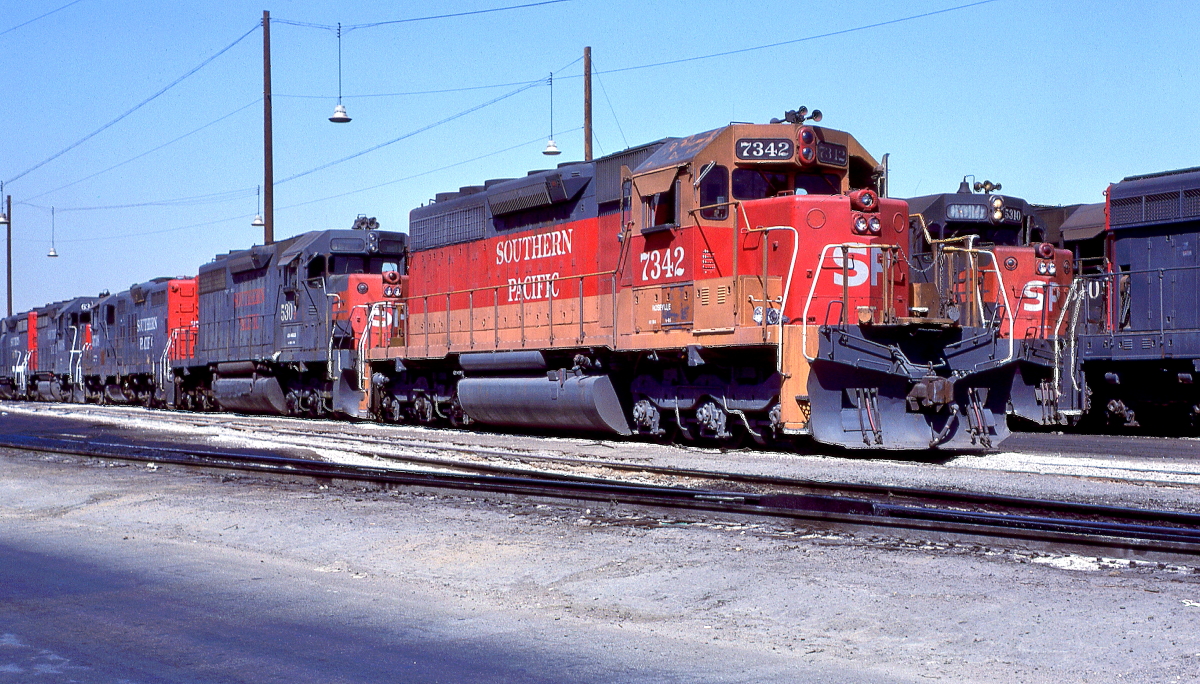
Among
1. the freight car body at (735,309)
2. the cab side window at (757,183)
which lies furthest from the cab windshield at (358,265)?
the cab side window at (757,183)

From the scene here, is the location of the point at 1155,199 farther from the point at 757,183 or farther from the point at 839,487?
the point at 839,487

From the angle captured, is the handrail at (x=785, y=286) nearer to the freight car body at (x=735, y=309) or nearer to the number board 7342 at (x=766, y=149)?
the freight car body at (x=735, y=309)

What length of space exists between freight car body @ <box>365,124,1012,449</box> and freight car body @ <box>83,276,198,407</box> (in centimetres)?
1544

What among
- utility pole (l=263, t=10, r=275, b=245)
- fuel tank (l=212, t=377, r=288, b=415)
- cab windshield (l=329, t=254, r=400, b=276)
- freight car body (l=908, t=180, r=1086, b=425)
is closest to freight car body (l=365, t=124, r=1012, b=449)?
freight car body (l=908, t=180, r=1086, b=425)

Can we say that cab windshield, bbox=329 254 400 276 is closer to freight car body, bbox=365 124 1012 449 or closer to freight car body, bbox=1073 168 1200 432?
freight car body, bbox=365 124 1012 449

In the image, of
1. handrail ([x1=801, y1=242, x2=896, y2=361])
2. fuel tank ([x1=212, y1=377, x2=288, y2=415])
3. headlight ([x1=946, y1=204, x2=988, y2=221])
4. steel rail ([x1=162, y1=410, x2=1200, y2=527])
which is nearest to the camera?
steel rail ([x1=162, y1=410, x2=1200, y2=527])

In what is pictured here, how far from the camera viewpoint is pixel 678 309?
13.1 m

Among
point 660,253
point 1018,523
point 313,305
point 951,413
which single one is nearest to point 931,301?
point 951,413

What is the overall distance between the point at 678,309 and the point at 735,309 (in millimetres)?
920

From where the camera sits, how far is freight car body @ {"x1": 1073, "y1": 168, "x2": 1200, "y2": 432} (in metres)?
15.5

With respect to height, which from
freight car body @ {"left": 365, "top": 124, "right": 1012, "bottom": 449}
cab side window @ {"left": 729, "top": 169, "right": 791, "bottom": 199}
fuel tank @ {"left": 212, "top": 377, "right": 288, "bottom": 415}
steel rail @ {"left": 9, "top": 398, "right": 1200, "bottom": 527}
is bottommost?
steel rail @ {"left": 9, "top": 398, "right": 1200, "bottom": 527}

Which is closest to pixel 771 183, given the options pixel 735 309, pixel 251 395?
pixel 735 309

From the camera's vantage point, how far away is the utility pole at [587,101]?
2445 centimetres

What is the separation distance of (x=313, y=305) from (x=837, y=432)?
12741 millimetres
